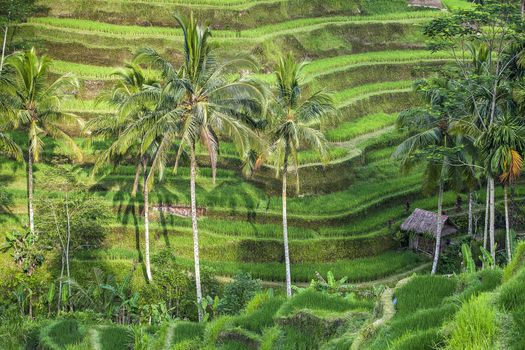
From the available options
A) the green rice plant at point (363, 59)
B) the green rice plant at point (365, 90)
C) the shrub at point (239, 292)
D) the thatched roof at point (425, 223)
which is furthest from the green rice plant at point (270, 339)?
the green rice plant at point (363, 59)

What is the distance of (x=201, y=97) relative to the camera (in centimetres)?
2303

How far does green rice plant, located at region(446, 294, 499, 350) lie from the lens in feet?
26.6

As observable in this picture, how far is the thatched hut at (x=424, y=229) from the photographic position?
29297mm

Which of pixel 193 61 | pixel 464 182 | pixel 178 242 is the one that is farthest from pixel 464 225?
pixel 193 61

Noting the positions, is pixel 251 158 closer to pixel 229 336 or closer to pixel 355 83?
pixel 355 83

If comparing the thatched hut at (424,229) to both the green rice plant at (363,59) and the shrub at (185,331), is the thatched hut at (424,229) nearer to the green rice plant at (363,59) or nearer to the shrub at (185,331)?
the green rice plant at (363,59)

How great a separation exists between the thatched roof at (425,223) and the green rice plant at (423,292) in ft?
52.7

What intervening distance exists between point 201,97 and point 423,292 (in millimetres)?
11744

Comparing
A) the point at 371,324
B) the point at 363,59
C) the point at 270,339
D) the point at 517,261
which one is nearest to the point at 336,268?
the point at 363,59

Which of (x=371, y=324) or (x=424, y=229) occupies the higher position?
(x=371, y=324)

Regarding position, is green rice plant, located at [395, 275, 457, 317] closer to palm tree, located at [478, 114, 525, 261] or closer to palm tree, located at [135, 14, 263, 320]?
palm tree, located at [135, 14, 263, 320]

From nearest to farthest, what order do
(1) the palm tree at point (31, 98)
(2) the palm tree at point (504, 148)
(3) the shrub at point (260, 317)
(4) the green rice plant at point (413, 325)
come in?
1. (4) the green rice plant at point (413, 325)
2. (3) the shrub at point (260, 317)
3. (2) the palm tree at point (504, 148)
4. (1) the palm tree at point (31, 98)

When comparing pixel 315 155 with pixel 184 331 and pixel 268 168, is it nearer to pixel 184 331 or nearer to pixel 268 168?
pixel 268 168

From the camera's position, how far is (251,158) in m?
28.6
